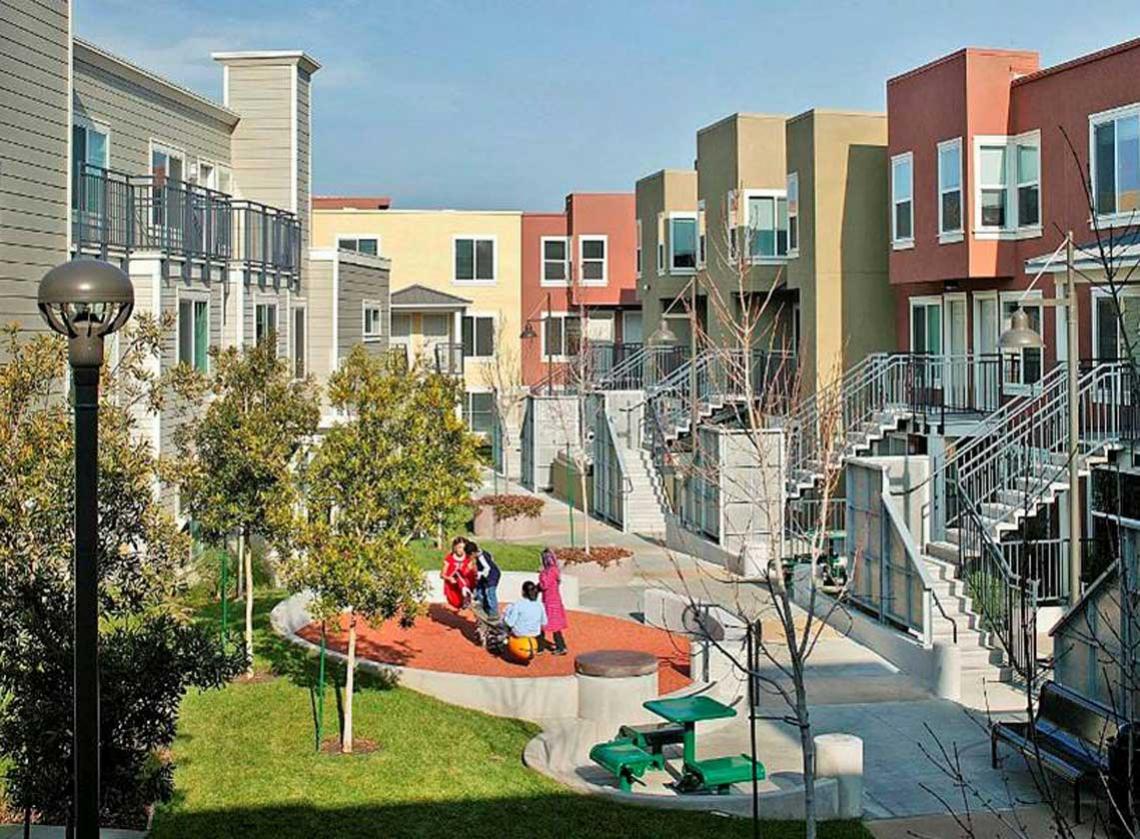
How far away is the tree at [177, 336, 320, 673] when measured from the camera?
1805 cm

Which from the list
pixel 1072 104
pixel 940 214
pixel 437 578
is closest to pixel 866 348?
pixel 940 214

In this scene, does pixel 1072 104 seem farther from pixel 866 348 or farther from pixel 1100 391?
pixel 866 348

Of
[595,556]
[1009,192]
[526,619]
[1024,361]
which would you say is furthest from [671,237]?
[526,619]

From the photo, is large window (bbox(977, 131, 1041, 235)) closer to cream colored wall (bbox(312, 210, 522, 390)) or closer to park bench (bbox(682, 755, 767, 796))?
park bench (bbox(682, 755, 767, 796))

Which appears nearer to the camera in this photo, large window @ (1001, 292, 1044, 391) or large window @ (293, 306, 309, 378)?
large window @ (1001, 292, 1044, 391)

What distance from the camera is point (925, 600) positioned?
65.4 ft

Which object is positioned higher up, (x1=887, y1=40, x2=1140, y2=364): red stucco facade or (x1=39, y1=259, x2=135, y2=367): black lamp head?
(x1=887, y1=40, x2=1140, y2=364): red stucco facade

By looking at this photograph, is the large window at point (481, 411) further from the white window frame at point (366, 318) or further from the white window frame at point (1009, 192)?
the white window frame at point (1009, 192)

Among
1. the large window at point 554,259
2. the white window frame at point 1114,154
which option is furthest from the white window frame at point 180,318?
the large window at point 554,259

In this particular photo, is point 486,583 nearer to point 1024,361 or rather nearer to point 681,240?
point 1024,361

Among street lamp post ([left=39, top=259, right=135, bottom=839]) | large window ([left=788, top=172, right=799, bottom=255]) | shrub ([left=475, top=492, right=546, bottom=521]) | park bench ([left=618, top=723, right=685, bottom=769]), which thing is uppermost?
large window ([left=788, top=172, right=799, bottom=255])

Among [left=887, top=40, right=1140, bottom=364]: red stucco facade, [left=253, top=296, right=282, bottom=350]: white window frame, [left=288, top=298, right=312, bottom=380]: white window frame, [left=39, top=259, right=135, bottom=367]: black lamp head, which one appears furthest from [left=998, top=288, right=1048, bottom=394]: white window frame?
[left=39, top=259, right=135, bottom=367]: black lamp head

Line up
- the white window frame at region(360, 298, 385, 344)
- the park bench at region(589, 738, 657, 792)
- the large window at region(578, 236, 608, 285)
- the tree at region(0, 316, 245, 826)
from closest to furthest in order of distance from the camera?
the tree at region(0, 316, 245, 826)
the park bench at region(589, 738, 657, 792)
the white window frame at region(360, 298, 385, 344)
the large window at region(578, 236, 608, 285)

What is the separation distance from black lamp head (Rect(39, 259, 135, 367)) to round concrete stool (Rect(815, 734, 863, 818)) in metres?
8.91
